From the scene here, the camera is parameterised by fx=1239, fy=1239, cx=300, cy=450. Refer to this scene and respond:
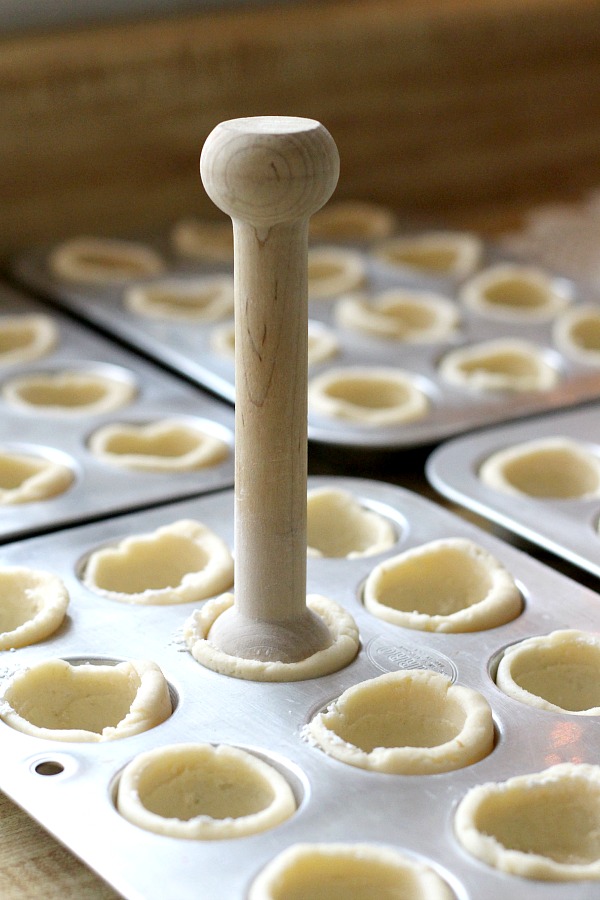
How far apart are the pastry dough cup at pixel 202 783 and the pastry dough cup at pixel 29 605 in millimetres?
236

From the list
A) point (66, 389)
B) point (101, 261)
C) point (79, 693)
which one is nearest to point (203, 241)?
point (101, 261)

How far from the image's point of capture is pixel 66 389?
1933 millimetres

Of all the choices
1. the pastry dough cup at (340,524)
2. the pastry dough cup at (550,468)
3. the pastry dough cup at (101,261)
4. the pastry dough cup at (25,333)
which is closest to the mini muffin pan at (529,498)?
the pastry dough cup at (550,468)

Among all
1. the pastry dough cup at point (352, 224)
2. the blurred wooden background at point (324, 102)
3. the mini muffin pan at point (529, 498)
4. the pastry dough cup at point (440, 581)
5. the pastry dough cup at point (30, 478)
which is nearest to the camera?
the pastry dough cup at point (440, 581)

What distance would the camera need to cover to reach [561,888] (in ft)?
3.02

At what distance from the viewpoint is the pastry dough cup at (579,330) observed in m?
2.08

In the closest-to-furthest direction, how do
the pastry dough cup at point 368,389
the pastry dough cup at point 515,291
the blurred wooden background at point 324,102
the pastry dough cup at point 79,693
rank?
the pastry dough cup at point 79,693, the pastry dough cup at point 368,389, the pastry dough cup at point 515,291, the blurred wooden background at point 324,102

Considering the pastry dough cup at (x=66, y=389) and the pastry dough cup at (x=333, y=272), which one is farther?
the pastry dough cup at (x=333, y=272)

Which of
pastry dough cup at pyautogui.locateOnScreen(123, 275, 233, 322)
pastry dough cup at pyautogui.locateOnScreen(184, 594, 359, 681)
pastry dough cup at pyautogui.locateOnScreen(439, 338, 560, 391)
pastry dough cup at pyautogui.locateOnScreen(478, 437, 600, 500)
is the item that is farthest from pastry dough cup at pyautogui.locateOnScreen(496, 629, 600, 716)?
pastry dough cup at pyautogui.locateOnScreen(123, 275, 233, 322)

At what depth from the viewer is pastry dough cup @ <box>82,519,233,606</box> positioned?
1361mm

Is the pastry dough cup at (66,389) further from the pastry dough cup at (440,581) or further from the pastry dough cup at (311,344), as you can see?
the pastry dough cup at (440,581)

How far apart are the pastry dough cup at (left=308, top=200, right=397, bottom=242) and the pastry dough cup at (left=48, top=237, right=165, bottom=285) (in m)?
0.39

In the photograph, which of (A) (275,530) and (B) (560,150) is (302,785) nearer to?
(A) (275,530)

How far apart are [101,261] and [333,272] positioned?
46 centimetres
